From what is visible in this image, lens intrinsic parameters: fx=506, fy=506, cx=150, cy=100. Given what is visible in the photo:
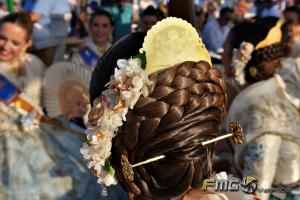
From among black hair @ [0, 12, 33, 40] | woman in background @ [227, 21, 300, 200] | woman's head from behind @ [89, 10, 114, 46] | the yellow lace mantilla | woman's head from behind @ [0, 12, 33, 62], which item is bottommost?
woman in background @ [227, 21, 300, 200]

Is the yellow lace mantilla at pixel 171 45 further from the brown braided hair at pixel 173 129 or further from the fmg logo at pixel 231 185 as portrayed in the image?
the fmg logo at pixel 231 185

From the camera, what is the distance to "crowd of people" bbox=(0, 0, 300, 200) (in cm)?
136

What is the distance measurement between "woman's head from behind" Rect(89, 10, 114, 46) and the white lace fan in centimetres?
105

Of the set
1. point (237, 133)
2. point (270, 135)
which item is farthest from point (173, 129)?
point (270, 135)

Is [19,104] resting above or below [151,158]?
below

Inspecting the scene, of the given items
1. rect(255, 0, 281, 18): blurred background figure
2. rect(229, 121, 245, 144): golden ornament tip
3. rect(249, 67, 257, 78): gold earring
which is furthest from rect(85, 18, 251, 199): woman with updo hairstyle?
rect(255, 0, 281, 18): blurred background figure

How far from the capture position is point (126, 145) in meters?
1.40

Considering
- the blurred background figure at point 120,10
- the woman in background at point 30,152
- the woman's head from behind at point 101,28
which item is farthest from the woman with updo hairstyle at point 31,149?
the blurred background figure at point 120,10

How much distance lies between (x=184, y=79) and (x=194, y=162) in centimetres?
23

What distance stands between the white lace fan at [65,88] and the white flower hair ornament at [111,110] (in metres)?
1.91

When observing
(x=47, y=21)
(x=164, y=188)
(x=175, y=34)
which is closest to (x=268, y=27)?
(x=175, y=34)

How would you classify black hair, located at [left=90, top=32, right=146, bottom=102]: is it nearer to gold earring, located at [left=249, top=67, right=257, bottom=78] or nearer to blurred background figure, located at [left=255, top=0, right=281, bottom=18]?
gold earring, located at [left=249, top=67, right=257, bottom=78]

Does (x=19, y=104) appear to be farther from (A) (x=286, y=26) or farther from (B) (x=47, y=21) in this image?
(B) (x=47, y=21)

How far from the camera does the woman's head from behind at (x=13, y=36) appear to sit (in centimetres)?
321
